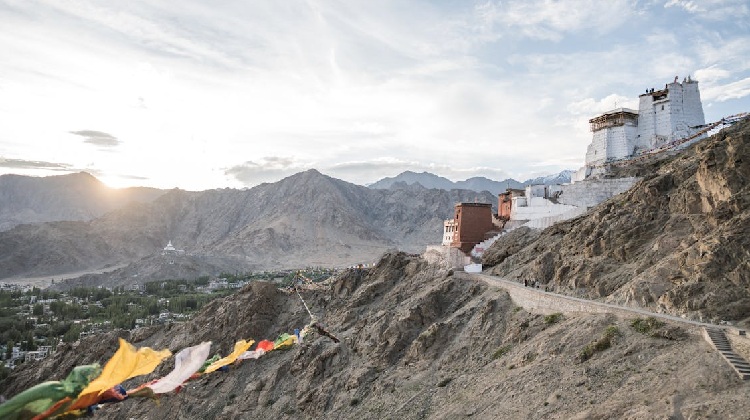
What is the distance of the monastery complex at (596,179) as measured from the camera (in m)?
37.3

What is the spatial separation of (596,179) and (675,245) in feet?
59.6

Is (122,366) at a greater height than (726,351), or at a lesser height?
greater

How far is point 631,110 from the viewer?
143 ft

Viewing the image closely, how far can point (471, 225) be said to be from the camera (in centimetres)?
3938

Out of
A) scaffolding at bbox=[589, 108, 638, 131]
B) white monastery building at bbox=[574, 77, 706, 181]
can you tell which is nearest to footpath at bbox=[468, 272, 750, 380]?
white monastery building at bbox=[574, 77, 706, 181]

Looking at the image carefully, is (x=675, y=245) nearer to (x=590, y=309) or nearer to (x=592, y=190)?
(x=590, y=309)

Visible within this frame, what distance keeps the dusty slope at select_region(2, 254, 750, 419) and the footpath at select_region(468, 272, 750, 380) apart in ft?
1.13

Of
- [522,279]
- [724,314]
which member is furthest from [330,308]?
[724,314]

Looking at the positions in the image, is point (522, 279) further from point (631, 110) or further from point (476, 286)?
point (631, 110)

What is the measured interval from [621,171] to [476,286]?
18708 mm

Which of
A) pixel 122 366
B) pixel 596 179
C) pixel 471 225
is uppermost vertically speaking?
pixel 596 179

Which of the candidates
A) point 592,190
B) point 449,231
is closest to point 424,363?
point 449,231

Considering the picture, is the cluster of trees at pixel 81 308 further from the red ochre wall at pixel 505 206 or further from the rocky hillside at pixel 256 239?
the red ochre wall at pixel 505 206

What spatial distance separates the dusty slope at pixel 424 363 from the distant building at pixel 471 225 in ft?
11.8
